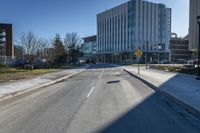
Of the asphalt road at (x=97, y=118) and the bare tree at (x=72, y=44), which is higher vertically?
the bare tree at (x=72, y=44)

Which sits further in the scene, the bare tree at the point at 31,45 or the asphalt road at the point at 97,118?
the bare tree at the point at 31,45

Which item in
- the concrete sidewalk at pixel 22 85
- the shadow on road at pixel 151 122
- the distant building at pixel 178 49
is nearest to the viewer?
the shadow on road at pixel 151 122

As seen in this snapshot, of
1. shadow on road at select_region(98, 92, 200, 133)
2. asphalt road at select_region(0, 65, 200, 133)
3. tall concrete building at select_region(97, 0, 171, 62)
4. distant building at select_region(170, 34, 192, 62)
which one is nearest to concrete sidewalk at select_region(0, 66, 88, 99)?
asphalt road at select_region(0, 65, 200, 133)

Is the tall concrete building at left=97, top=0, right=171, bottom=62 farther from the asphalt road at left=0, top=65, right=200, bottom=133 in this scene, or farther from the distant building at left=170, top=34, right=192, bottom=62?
the asphalt road at left=0, top=65, right=200, bottom=133

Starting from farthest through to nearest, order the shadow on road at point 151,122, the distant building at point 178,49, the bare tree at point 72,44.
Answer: the distant building at point 178,49, the bare tree at point 72,44, the shadow on road at point 151,122

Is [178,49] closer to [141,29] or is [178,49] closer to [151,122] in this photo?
[141,29]

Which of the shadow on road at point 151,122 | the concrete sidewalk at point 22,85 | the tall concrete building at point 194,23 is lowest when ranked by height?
the shadow on road at point 151,122

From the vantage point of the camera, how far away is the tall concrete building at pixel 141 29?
132 meters

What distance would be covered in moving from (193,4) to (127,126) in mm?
60443

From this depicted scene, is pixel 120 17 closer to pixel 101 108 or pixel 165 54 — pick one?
pixel 165 54

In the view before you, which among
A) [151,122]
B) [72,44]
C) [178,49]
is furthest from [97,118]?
[178,49]

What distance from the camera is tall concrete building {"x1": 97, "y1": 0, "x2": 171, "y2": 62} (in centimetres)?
13250

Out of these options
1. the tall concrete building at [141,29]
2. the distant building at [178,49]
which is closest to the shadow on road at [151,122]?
the tall concrete building at [141,29]

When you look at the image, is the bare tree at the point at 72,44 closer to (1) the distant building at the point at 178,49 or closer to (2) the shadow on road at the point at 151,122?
(1) the distant building at the point at 178,49
